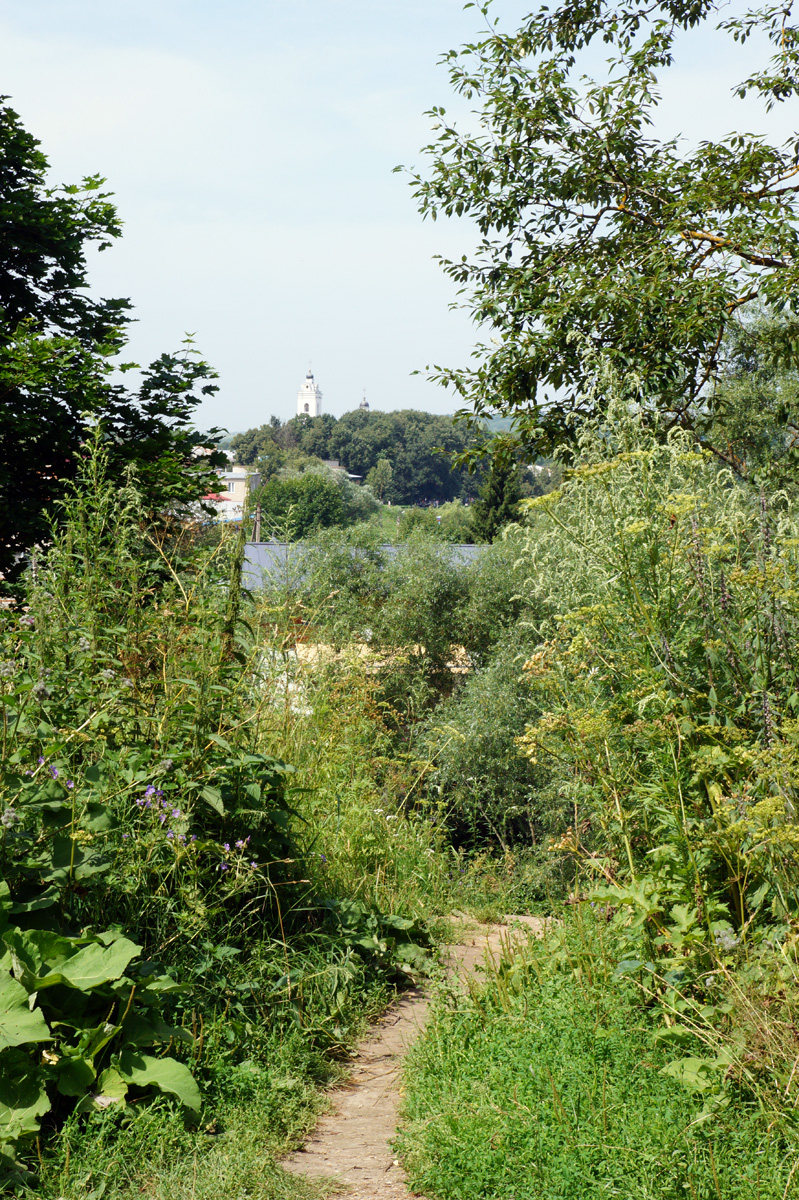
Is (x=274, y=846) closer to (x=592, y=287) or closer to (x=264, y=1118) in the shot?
(x=264, y=1118)

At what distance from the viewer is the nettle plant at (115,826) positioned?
2789mm

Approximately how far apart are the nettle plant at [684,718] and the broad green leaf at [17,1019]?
180 centimetres

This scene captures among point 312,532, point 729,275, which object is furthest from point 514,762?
point 729,275

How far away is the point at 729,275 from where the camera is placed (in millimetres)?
6395

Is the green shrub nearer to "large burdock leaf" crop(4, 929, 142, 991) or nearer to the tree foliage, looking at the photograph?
"large burdock leaf" crop(4, 929, 142, 991)

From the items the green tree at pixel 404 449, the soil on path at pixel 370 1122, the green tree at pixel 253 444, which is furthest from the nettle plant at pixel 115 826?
the green tree at pixel 404 449

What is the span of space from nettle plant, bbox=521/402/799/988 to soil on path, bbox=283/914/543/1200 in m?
0.93

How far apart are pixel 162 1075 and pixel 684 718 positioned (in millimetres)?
2016

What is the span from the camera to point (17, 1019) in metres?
2.62

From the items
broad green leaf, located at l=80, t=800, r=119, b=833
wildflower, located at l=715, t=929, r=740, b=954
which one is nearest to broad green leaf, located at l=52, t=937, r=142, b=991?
broad green leaf, located at l=80, t=800, r=119, b=833

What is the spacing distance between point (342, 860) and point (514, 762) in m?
6.25

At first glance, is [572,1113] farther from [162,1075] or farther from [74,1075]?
[74,1075]

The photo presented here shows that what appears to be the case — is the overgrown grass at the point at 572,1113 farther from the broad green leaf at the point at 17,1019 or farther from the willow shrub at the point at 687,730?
the broad green leaf at the point at 17,1019

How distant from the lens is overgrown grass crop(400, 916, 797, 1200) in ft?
7.84
